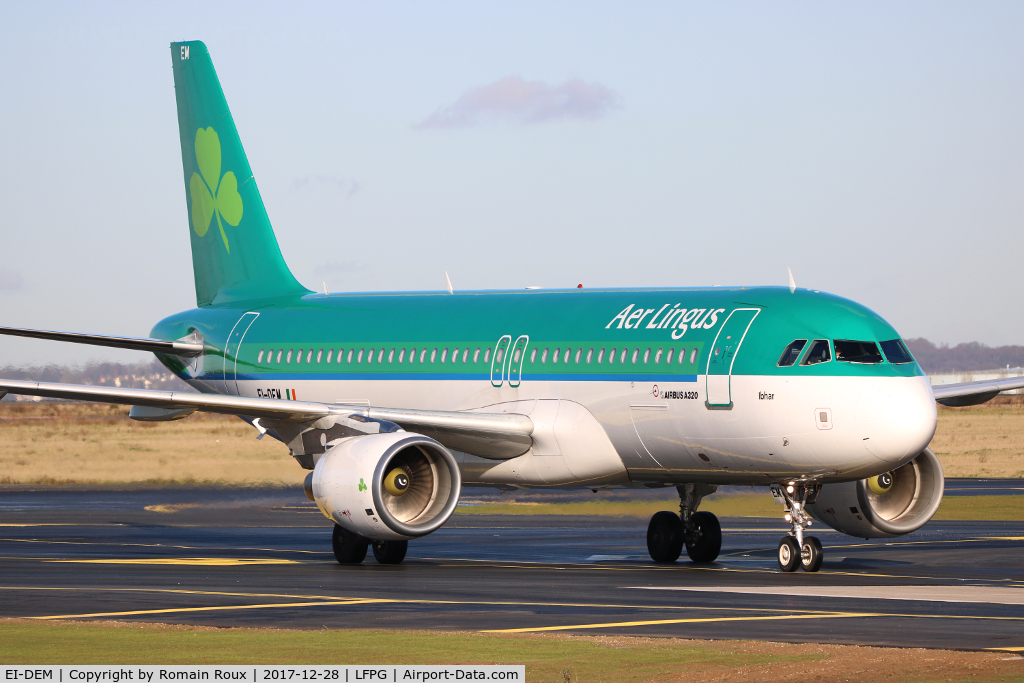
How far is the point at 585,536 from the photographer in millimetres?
33094

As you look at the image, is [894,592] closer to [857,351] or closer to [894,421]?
[894,421]

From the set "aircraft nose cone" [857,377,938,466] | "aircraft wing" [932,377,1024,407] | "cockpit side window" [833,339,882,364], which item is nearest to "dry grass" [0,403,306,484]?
"aircraft wing" [932,377,1024,407]

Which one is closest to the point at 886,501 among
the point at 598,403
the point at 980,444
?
the point at 598,403

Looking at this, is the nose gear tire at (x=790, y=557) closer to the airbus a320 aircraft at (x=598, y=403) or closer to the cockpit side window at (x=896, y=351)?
the airbus a320 aircraft at (x=598, y=403)

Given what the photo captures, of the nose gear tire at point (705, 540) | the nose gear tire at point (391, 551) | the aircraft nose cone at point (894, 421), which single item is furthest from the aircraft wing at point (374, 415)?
the aircraft nose cone at point (894, 421)

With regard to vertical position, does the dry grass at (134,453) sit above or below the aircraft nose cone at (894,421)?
below

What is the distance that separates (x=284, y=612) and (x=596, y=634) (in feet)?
14.1

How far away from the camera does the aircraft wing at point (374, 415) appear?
26.2 m

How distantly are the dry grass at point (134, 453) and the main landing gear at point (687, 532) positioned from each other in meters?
17.9

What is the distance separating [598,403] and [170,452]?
37.0 meters

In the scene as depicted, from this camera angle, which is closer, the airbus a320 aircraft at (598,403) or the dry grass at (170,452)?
the airbus a320 aircraft at (598,403)

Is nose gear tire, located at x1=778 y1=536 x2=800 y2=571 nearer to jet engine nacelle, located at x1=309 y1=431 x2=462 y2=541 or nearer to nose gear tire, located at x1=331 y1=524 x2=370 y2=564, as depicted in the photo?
jet engine nacelle, located at x1=309 y1=431 x2=462 y2=541

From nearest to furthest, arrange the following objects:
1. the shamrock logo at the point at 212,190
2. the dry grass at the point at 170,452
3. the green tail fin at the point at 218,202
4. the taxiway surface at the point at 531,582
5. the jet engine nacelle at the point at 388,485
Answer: the taxiway surface at the point at 531,582 < the jet engine nacelle at the point at 388,485 < the green tail fin at the point at 218,202 < the shamrock logo at the point at 212,190 < the dry grass at the point at 170,452

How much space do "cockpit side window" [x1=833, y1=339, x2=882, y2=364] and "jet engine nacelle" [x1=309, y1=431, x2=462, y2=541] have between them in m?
6.31
